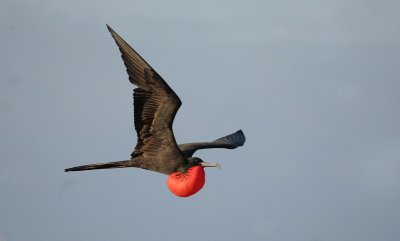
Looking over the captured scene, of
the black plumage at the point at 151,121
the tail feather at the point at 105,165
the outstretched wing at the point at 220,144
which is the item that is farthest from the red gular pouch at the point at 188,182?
the outstretched wing at the point at 220,144

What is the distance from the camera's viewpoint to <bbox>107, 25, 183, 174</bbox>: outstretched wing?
590 inches

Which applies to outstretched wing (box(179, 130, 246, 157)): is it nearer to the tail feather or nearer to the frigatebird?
the frigatebird

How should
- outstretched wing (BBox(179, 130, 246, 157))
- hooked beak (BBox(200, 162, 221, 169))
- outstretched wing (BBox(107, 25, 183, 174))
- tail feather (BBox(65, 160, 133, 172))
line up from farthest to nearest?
outstretched wing (BBox(179, 130, 246, 157)), tail feather (BBox(65, 160, 133, 172)), hooked beak (BBox(200, 162, 221, 169)), outstretched wing (BBox(107, 25, 183, 174))

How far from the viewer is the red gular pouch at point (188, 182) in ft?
50.6

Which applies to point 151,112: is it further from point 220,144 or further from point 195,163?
point 220,144

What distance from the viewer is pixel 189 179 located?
50.6ft

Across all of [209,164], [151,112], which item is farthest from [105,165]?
[209,164]

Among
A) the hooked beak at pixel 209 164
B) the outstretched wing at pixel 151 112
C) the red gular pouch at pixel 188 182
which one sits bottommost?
the red gular pouch at pixel 188 182

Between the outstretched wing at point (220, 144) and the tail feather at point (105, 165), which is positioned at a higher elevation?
the outstretched wing at point (220, 144)

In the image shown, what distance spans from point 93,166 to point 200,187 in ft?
6.87

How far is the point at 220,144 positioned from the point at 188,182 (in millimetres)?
3823

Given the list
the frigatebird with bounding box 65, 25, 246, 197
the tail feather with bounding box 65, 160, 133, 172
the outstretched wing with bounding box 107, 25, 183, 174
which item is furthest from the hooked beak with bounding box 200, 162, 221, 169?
the tail feather with bounding box 65, 160, 133, 172

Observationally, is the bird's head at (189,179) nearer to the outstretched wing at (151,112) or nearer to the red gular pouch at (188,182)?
the red gular pouch at (188,182)

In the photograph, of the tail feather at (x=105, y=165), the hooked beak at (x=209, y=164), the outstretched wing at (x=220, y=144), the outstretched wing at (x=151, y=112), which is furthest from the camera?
the outstretched wing at (x=220, y=144)
